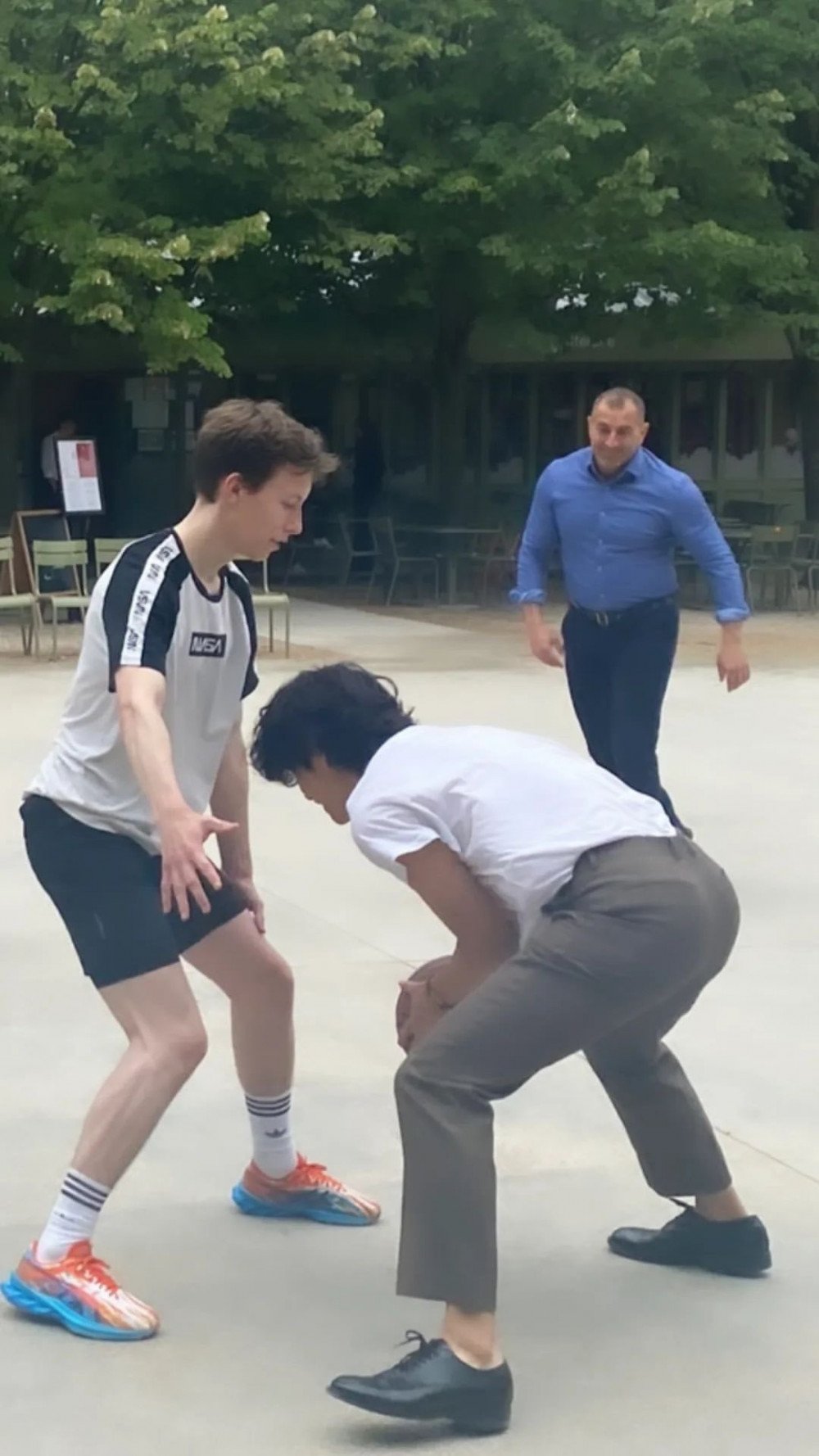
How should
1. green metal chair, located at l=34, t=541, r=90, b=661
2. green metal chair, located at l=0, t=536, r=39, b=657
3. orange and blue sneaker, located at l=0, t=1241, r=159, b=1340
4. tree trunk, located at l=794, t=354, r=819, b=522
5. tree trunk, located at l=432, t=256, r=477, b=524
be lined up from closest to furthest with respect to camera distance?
orange and blue sneaker, located at l=0, t=1241, r=159, b=1340
green metal chair, located at l=0, t=536, r=39, b=657
green metal chair, located at l=34, t=541, r=90, b=661
tree trunk, located at l=432, t=256, r=477, b=524
tree trunk, located at l=794, t=354, r=819, b=522

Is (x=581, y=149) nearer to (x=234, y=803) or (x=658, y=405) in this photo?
(x=658, y=405)

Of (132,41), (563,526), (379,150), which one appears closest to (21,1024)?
(563,526)

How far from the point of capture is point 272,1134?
4461 millimetres

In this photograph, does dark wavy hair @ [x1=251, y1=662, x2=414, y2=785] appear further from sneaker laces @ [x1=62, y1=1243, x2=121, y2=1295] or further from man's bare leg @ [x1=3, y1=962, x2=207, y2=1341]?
sneaker laces @ [x1=62, y1=1243, x2=121, y2=1295]

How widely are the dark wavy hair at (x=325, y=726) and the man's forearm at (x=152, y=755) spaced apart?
153mm

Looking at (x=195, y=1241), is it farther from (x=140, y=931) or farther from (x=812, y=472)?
(x=812, y=472)

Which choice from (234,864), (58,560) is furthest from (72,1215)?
(58,560)

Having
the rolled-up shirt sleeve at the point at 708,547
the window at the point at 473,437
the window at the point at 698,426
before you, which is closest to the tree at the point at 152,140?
the window at the point at 473,437

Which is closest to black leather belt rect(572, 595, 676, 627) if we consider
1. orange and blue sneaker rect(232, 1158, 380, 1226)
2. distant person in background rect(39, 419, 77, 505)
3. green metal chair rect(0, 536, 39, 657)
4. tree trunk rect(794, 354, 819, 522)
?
orange and blue sneaker rect(232, 1158, 380, 1226)

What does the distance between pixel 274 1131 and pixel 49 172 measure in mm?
15770

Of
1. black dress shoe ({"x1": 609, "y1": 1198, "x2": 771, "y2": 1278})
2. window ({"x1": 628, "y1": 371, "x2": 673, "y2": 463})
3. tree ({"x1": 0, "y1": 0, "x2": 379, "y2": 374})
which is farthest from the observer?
window ({"x1": 628, "y1": 371, "x2": 673, "y2": 463})

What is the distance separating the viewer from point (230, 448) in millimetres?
3959

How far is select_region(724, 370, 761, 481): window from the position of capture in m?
27.3

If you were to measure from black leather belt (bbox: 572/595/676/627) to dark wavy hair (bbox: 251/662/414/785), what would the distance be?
3776mm
